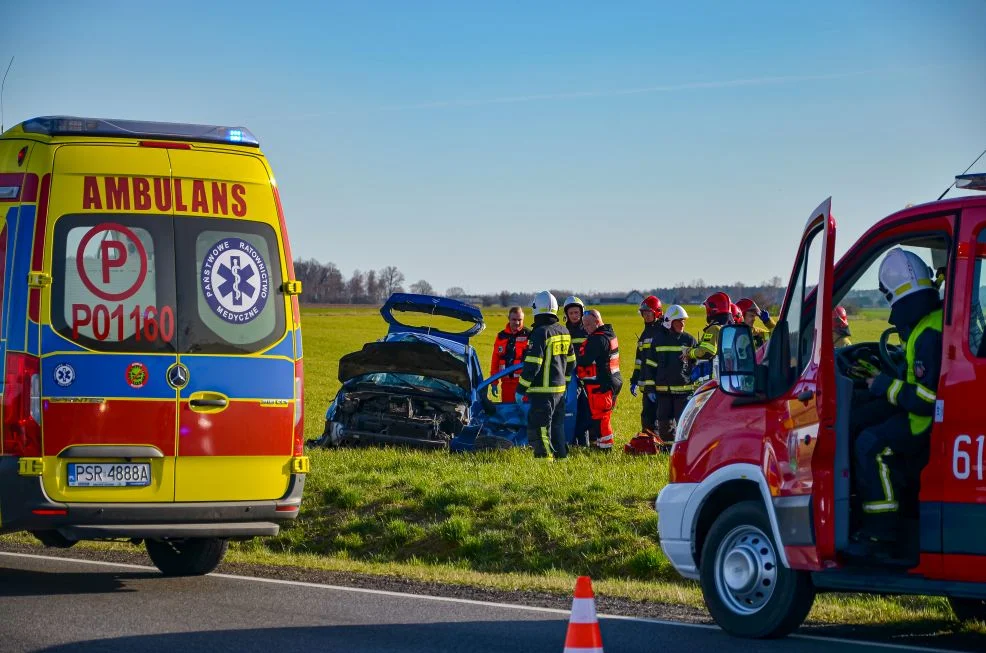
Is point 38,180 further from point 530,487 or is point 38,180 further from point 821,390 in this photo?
point 530,487

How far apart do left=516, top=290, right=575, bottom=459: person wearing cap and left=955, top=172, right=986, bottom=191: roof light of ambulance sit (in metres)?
8.42

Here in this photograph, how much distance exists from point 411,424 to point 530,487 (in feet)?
11.5

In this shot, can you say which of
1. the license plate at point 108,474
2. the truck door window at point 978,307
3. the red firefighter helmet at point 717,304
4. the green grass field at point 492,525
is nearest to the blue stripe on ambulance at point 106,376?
the license plate at point 108,474

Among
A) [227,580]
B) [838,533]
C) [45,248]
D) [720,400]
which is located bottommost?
[227,580]

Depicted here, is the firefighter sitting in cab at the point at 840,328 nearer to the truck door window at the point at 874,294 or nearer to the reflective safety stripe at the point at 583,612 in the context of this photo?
the truck door window at the point at 874,294

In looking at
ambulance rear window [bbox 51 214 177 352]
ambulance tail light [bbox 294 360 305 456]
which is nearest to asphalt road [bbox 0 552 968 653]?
ambulance tail light [bbox 294 360 305 456]

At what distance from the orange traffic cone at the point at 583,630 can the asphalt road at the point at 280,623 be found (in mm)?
1308

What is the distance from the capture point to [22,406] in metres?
8.71

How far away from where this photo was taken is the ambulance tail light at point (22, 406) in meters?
8.71

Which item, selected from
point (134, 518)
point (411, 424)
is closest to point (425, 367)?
point (411, 424)

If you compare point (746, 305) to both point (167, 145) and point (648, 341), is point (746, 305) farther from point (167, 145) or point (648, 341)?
point (167, 145)

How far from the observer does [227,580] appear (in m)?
9.95

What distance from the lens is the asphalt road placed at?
750 centimetres

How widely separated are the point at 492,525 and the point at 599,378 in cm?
556
